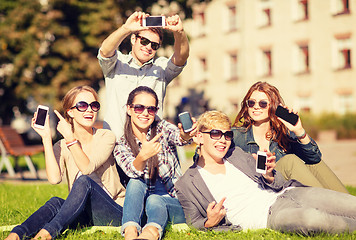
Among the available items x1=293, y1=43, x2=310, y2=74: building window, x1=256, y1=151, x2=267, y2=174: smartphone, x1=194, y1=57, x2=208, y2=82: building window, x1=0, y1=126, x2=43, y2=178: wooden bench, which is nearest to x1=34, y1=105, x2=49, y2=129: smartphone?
x1=256, y1=151, x2=267, y2=174: smartphone

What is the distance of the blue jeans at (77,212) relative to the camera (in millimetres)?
4516

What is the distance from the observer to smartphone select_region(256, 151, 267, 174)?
4734 mm

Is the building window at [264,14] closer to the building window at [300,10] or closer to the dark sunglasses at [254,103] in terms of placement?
the building window at [300,10]

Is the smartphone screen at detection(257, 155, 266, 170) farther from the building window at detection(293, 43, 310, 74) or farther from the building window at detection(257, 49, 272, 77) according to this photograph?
the building window at detection(257, 49, 272, 77)

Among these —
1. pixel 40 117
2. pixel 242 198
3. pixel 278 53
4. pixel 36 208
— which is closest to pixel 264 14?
pixel 278 53

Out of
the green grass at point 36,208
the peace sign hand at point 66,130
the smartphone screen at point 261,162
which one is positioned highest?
the peace sign hand at point 66,130

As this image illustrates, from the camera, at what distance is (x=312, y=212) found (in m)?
4.55

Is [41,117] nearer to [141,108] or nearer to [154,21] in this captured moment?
[141,108]

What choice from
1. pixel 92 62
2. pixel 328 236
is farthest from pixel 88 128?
pixel 92 62

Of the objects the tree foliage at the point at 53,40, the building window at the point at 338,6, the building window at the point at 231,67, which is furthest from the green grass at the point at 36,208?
the building window at the point at 231,67

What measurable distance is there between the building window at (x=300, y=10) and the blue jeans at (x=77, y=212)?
29.3 m

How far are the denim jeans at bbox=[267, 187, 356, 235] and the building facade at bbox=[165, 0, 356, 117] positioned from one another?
24.8 metres

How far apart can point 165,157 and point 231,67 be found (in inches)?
1257

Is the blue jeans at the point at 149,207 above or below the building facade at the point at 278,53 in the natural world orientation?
below
